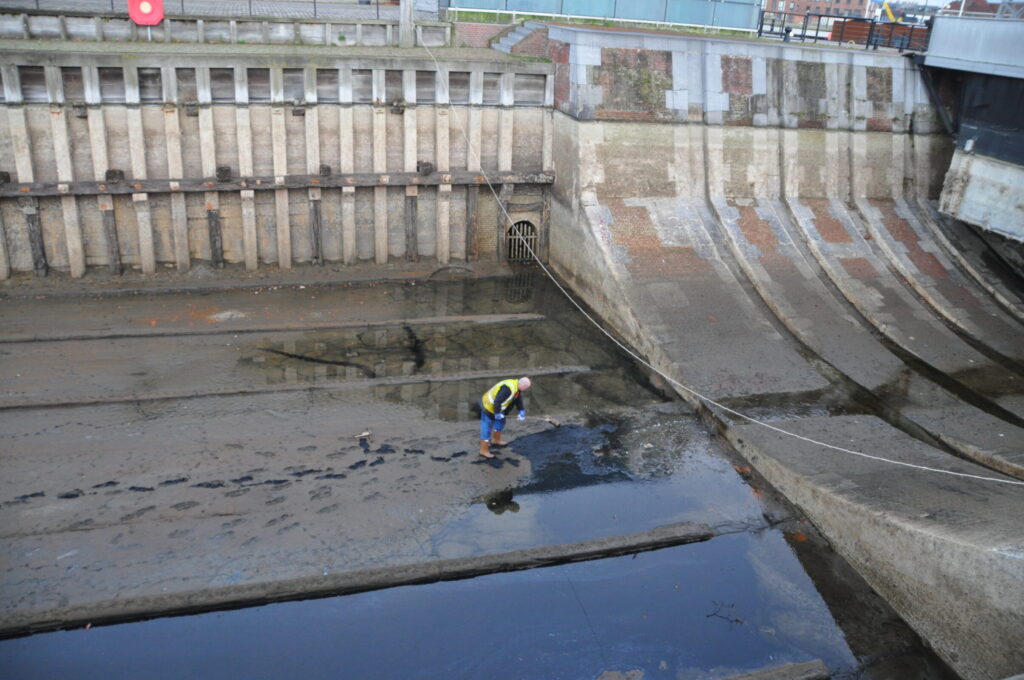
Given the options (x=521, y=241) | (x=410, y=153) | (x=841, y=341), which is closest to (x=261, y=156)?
(x=410, y=153)

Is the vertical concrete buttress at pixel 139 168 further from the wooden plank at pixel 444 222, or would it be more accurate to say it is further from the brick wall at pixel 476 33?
the brick wall at pixel 476 33

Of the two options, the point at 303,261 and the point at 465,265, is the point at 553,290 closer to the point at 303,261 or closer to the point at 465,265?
the point at 465,265

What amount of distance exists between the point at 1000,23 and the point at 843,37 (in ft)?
19.4

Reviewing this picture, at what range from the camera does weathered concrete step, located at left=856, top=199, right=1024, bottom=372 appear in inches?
687

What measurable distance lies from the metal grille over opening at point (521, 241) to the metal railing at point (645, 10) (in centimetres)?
751

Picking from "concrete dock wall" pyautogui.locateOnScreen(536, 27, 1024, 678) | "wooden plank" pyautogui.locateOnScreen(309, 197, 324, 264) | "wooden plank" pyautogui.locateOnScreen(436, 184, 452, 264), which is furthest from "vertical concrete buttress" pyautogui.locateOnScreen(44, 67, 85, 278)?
"concrete dock wall" pyautogui.locateOnScreen(536, 27, 1024, 678)

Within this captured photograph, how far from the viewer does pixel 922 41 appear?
2266cm

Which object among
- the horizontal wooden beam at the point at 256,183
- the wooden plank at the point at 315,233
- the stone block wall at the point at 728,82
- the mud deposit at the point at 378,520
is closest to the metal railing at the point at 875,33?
the stone block wall at the point at 728,82

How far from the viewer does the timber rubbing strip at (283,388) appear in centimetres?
1416

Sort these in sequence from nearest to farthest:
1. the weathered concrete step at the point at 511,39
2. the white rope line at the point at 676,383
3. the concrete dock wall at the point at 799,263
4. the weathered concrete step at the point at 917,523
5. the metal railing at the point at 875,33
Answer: the weathered concrete step at the point at 917,523 < the concrete dock wall at the point at 799,263 < the white rope line at the point at 676,383 < the metal railing at the point at 875,33 < the weathered concrete step at the point at 511,39

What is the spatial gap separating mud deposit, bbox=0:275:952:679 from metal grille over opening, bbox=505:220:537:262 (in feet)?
18.5

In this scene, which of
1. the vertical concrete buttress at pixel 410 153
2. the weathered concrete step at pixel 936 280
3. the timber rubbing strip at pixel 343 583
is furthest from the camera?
the vertical concrete buttress at pixel 410 153

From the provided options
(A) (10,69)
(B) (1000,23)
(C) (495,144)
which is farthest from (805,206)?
(A) (10,69)

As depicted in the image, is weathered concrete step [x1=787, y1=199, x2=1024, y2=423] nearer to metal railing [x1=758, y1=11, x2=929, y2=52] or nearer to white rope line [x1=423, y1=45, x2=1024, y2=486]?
white rope line [x1=423, y1=45, x2=1024, y2=486]
